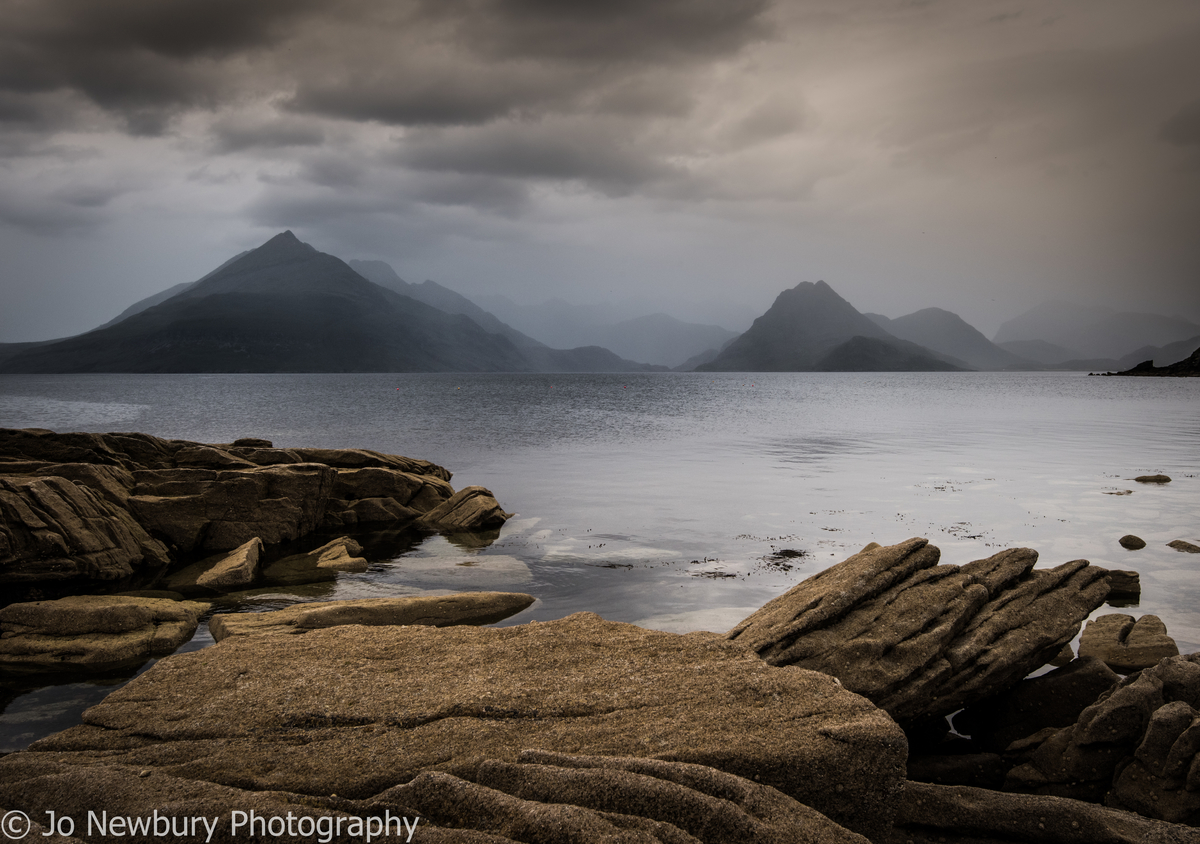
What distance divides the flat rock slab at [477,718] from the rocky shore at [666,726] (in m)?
0.03

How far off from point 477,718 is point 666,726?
2.12 metres

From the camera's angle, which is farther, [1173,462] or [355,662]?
[1173,462]

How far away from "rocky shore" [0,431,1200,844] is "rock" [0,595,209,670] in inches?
1.9

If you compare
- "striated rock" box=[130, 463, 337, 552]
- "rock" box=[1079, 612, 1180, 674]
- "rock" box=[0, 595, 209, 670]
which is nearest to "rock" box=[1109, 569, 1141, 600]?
"rock" box=[1079, 612, 1180, 674]

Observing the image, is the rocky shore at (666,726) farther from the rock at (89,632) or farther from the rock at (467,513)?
the rock at (467,513)

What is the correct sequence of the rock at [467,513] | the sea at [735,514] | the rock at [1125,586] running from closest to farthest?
the rock at [1125,586], the sea at [735,514], the rock at [467,513]

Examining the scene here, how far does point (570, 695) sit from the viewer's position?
25.3 feet

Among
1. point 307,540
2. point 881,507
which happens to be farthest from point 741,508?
point 307,540

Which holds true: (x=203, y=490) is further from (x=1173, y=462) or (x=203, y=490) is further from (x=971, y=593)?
(x=1173, y=462)

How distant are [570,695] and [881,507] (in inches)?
894

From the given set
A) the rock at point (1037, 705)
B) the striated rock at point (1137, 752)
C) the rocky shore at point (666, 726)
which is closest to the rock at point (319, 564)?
the rocky shore at point (666, 726)

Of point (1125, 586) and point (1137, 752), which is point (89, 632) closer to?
point (1137, 752)

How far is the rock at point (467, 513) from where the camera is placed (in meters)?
25.2

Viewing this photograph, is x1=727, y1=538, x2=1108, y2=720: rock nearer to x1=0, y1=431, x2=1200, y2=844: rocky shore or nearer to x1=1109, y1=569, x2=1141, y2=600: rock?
x1=0, y1=431, x2=1200, y2=844: rocky shore
